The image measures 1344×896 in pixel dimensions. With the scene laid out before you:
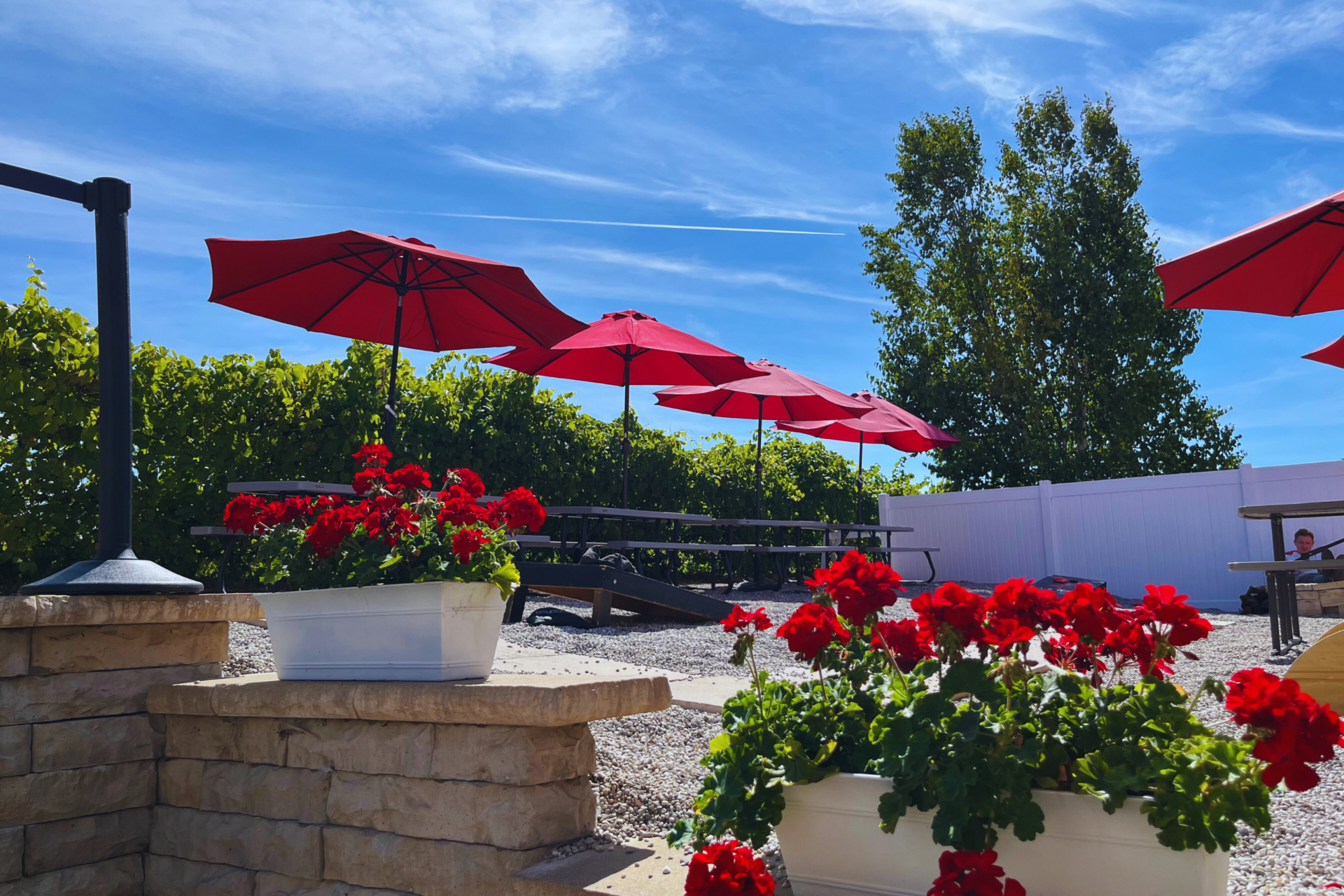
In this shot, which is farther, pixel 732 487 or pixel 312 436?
pixel 732 487

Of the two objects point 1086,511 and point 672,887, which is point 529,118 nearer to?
point 672,887

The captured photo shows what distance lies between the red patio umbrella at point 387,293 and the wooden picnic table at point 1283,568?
457cm

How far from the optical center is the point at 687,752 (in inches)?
121

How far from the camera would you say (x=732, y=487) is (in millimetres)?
10836

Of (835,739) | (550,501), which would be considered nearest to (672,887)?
(835,739)

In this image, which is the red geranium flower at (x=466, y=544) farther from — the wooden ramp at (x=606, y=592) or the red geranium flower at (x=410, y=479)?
the wooden ramp at (x=606, y=592)

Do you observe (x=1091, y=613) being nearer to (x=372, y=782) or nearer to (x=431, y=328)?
(x=372, y=782)

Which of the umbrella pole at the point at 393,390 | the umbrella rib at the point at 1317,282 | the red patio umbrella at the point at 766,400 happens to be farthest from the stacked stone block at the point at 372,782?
the red patio umbrella at the point at 766,400

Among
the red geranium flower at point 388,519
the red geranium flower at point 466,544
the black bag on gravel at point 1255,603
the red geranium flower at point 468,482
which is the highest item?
the red geranium flower at point 468,482

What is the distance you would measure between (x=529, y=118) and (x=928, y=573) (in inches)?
394

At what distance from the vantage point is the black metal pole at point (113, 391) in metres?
2.95

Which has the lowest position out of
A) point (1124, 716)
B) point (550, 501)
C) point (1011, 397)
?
point (1124, 716)

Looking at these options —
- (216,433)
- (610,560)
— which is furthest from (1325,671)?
(216,433)

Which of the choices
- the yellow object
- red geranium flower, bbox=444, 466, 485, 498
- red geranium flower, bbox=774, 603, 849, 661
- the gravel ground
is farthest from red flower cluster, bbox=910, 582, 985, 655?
the yellow object
